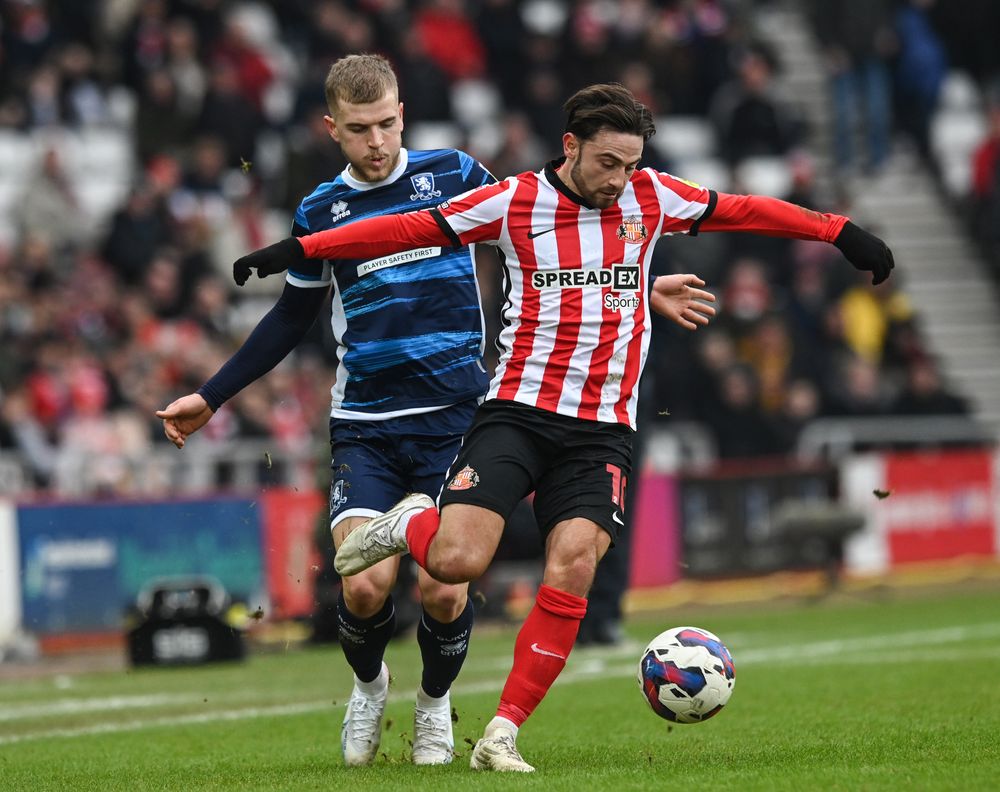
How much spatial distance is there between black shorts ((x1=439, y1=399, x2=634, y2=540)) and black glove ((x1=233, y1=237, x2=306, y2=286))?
882 millimetres

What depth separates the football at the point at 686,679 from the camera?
6566mm

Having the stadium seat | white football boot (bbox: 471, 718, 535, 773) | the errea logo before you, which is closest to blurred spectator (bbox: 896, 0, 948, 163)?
the stadium seat

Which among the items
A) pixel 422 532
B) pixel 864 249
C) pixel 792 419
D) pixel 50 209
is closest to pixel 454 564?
pixel 422 532

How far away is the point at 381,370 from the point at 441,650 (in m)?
1.09

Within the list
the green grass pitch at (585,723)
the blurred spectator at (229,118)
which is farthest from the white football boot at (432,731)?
the blurred spectator at (229,118)

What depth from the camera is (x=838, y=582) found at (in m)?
16.8

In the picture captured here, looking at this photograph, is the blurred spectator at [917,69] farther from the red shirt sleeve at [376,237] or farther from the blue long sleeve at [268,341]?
the red shirt sleeve at [376,237]

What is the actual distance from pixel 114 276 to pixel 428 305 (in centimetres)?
1009

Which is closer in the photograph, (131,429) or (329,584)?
(329,584)

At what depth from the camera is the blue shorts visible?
22.7 ft

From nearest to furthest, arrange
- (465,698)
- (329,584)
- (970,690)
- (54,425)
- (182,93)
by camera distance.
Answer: (970,690) < (465,698) < (329,584) < (54,425) < (182,93)

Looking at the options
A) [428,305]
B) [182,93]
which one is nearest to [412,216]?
[428,305]

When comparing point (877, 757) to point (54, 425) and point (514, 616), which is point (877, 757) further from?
point (54, 425)

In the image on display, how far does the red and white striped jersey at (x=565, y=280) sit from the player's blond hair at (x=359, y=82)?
0.64 m
